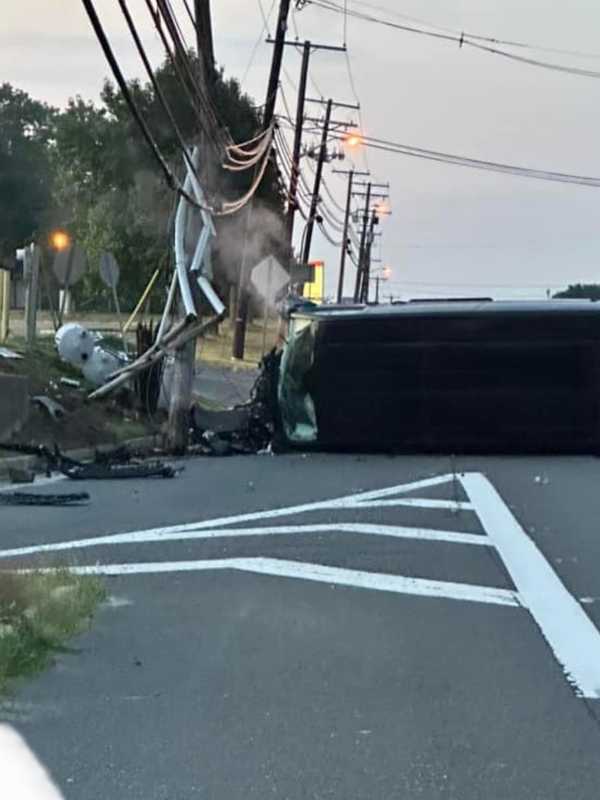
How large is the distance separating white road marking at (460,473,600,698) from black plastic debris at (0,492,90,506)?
4.46 m

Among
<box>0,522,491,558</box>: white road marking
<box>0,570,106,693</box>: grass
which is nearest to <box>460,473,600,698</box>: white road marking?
<box>0,522,491,558</box>: white road marking

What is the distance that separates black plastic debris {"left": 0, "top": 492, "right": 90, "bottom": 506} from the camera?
45.1ft

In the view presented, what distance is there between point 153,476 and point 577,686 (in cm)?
1081

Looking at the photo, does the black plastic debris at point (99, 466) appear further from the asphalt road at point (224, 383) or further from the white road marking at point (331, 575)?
the asphalt road at point (224, 383)

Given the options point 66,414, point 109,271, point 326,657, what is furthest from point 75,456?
point 326,657

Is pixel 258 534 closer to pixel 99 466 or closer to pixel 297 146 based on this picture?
pixel 99 466

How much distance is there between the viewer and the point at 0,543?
1099 centimetres

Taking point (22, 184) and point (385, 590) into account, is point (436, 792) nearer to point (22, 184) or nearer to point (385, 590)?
point (385, 590)

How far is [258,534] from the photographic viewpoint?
11234mm

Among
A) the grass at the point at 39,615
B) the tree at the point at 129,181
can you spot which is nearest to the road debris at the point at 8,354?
the grass at the point at 39,615

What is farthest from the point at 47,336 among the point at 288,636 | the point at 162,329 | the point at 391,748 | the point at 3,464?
the point at 391,748

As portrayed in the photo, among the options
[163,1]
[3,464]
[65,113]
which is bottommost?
[3,464]

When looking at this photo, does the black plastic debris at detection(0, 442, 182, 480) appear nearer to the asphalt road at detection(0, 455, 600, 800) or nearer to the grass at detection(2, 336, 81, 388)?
the grass at detection(2, 336, 81, 388)

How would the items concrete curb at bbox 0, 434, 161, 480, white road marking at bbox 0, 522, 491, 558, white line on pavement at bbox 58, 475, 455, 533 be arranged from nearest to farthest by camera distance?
1. white road marking at bbox 0, 522, 491, 558
2. white line on pavement at bbox 58, 475, 455, 533
3. concrete curb at bbox 0, 434, 161, 480
